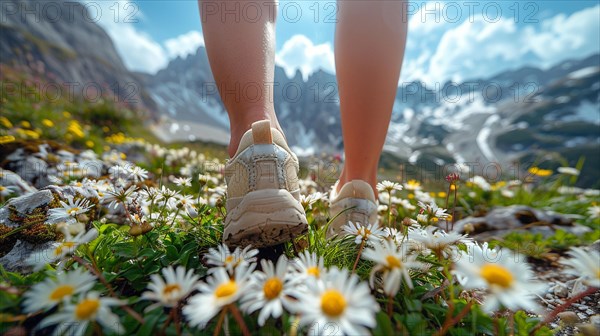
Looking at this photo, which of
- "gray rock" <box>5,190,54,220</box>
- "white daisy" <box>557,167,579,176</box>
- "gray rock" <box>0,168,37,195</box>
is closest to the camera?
"gray rock" <box>5,190,54,220</box>

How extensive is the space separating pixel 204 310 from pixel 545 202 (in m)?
4.37

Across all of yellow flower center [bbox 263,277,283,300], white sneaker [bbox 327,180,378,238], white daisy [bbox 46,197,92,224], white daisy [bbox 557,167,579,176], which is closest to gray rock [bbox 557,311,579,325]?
white sneaker [bbox 327,180,378,238]

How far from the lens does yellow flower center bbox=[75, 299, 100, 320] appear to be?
0.60 meters

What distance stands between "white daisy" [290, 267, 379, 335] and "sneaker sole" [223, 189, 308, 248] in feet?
1.26

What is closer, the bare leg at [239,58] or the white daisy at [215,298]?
the white daisy at [215,298]

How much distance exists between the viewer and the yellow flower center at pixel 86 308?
60 centimetres

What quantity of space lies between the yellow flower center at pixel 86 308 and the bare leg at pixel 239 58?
0.87 metres

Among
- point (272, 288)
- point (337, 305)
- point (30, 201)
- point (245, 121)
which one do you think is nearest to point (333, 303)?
point (337, 305)

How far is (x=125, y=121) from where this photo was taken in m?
7.43

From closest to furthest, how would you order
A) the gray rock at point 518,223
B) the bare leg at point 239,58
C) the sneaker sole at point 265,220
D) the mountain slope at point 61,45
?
the sneaker sole at point 265,220
the bare leg at point 239,58
the gray rock at point 518,223
the mountain slope at point 61,45

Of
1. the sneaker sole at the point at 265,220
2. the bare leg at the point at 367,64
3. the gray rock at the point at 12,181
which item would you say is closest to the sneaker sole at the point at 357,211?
the bare leg at the point at 367,64

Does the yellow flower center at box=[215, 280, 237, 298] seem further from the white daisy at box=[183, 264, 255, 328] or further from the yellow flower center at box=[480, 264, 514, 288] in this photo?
the yellow flower center at box=[480, 264, 514, 288]

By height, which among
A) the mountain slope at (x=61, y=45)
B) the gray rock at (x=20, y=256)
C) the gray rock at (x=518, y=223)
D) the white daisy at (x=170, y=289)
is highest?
the mountain slope at (x=61, y=45)

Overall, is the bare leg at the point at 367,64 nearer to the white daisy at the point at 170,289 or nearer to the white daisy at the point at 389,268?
the white daisy at the point at 389,268
